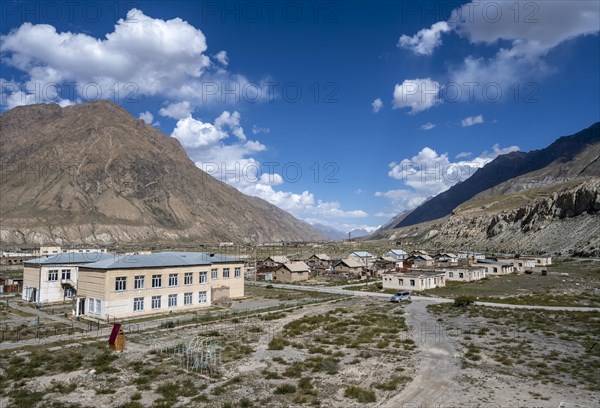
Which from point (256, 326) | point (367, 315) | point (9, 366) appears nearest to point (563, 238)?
point (367, 315)

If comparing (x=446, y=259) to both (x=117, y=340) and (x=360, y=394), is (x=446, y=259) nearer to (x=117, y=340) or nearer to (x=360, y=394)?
(x=117, y=340)

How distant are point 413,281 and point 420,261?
33.0 m

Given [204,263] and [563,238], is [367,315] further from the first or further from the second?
[563,238]

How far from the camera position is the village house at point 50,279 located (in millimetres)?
48781

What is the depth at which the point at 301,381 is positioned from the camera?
21.6 metres

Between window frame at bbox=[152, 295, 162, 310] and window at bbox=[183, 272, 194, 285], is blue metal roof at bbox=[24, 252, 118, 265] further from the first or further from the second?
window at bbox=[183, 272, 194, 285]

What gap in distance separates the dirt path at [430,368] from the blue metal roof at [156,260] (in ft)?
78.2

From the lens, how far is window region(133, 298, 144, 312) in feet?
136

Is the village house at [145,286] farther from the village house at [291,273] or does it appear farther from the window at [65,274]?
the village house at [291,273]

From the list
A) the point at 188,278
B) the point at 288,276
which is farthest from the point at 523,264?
the point at 188,278

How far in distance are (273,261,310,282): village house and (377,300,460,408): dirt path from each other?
139ft

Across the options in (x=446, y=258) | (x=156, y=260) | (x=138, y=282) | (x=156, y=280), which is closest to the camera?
(x=138, y=282)

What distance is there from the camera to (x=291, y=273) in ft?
260

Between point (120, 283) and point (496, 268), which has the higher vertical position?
point (120, 283)
